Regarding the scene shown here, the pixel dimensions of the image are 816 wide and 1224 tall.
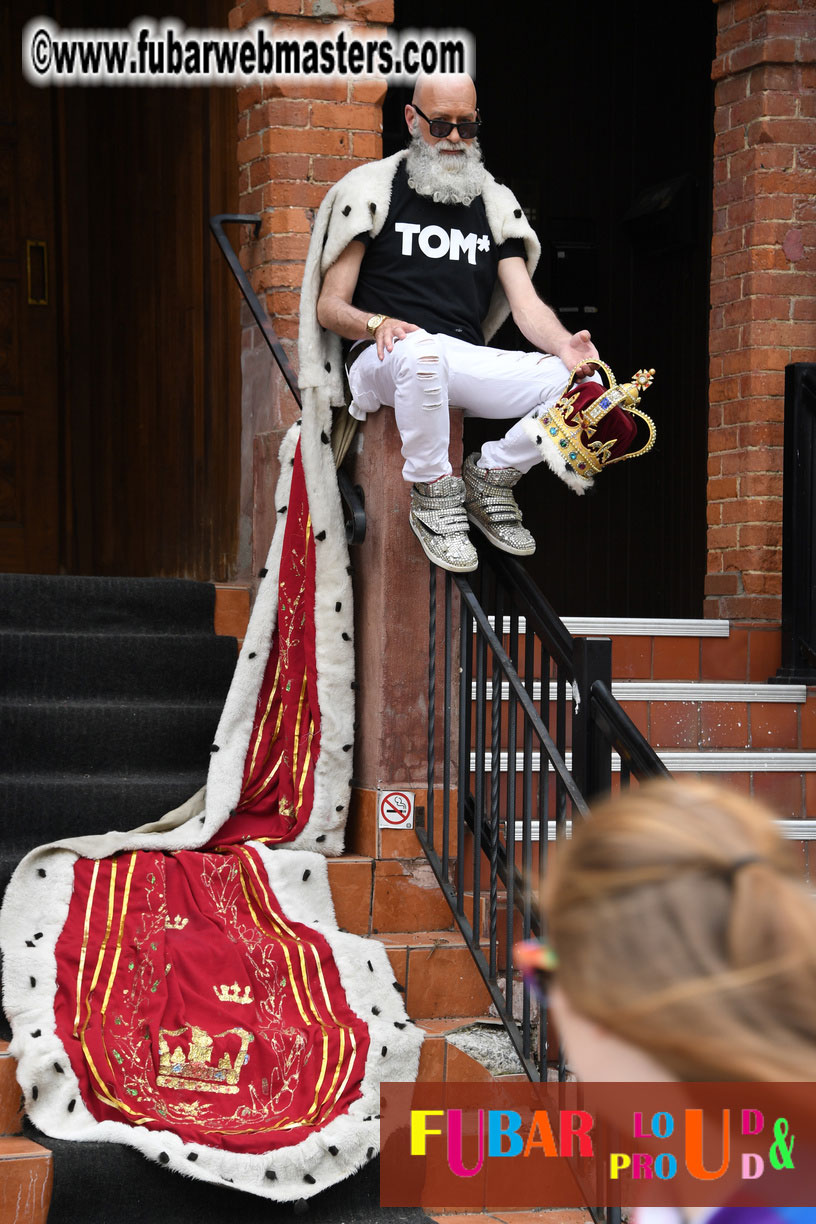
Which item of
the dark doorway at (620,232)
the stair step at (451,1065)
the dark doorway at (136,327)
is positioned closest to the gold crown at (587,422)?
the stair step at (451,1065)

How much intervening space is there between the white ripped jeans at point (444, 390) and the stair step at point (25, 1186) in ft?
5.66

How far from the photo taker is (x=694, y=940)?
82 cm

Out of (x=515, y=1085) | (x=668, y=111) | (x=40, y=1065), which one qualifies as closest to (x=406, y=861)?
(x=515, y=1085)

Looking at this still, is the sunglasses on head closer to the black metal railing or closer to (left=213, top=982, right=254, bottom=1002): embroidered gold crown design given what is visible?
the black metal railing

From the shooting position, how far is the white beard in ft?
12.1

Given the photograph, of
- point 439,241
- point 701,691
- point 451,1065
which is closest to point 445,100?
point 439,241

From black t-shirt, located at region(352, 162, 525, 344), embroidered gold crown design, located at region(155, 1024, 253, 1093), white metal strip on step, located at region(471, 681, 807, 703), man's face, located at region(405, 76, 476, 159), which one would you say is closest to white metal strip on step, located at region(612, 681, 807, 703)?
white metal strip on step, located at region(471, 681, 807, 703)

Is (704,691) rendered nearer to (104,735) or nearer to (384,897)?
(384,897)

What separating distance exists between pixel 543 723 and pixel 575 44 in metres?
4.53

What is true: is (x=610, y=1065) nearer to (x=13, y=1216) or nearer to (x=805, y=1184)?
(x=805, y=1184)

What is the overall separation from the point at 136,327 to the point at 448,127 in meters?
3.19

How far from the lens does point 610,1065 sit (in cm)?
88

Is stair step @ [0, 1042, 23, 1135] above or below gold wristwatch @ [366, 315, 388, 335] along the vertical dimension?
below

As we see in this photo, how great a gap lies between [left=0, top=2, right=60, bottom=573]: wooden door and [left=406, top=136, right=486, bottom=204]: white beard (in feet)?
12.0
